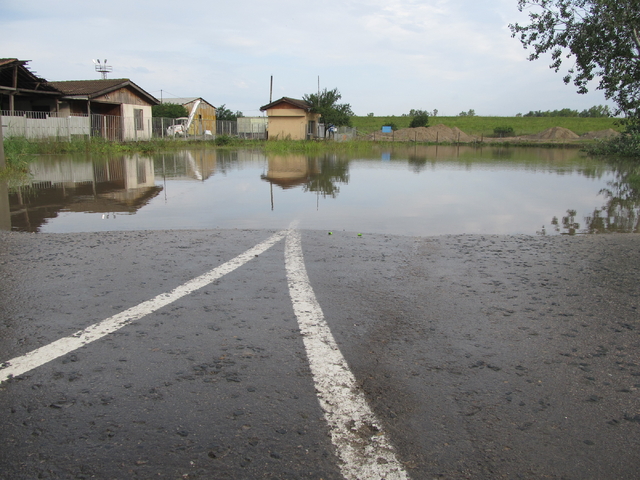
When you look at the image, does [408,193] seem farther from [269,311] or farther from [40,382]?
[40,382]

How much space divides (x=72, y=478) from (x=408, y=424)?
1477 mm

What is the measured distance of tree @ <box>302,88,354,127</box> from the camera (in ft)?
163

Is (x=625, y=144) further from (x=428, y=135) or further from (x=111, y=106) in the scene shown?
(x=428, y=135)

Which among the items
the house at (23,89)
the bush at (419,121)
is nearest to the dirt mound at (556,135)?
the bush at (419,121)

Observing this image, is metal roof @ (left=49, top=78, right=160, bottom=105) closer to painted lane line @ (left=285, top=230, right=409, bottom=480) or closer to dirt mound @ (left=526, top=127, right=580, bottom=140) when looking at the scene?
painted lane line @ (left=285, top=230, right=409, bottom=480)

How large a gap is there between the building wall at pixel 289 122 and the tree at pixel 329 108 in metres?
1.52

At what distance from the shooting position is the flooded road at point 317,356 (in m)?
2.17

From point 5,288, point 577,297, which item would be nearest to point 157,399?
point 5,288

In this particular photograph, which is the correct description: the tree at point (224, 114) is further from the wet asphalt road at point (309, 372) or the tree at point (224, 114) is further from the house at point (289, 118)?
the wet asphalt road at point (309, 372)

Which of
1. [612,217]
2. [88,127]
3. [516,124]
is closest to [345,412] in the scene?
[612,217]

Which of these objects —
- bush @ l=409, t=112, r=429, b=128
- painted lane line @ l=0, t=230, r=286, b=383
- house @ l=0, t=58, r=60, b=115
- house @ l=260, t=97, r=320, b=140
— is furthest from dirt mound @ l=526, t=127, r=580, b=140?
Result: painted lane line @ l=0, t=230, r=286, b=383

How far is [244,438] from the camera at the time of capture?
2256mm

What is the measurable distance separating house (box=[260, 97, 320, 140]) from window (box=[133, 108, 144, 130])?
40.9ft

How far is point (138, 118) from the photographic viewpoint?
126ft
